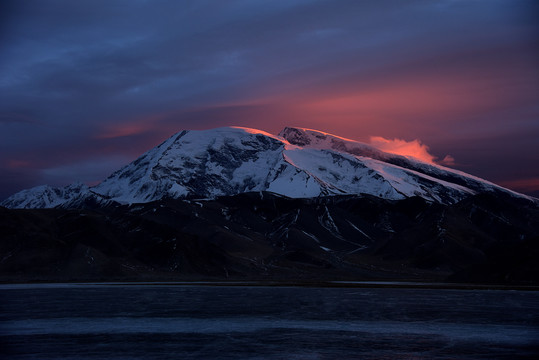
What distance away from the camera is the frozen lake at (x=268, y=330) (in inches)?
1913

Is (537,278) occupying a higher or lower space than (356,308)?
lower

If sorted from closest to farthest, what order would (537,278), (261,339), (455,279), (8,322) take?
1. (261,339)
2. (8,322)
3. (537,278)
4. (455,279)

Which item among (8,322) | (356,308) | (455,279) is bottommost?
(455,279)

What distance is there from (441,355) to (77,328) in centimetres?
3552

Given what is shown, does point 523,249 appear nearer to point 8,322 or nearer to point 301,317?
point 301,317

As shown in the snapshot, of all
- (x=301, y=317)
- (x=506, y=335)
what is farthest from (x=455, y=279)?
(x=506, y=335)

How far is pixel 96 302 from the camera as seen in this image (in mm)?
98938

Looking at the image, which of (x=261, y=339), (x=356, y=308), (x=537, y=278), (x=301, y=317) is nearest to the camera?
(x=261, y=339)

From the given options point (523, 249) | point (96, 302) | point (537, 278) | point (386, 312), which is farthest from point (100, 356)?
A: point (523, 249)

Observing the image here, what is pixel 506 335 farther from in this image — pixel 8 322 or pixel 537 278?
pixel 537 278

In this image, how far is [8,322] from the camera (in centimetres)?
6912

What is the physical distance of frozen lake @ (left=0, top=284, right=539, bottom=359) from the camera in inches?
1913

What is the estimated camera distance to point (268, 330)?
207 ft

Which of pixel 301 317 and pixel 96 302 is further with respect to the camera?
pixel 96 302
